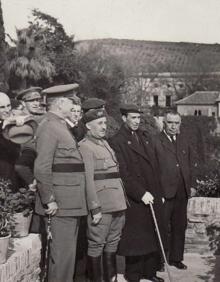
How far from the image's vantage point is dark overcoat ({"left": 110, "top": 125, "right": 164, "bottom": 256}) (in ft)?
15.4

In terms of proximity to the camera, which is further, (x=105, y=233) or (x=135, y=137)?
(x=135, y=137)

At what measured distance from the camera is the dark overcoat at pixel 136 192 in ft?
15.4

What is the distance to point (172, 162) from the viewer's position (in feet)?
17.5

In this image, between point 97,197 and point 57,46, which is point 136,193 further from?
point 57,46

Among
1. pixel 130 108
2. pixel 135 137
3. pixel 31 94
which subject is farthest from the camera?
pixel 31 94

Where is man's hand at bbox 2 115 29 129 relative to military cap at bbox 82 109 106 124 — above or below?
below

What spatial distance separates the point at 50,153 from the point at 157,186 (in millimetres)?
1514

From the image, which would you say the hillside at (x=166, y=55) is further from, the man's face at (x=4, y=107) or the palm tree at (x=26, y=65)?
the man's face at (x=4, y=107)

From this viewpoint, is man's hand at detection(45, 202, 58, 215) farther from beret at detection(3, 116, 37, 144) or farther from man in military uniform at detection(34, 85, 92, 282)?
beret at detection(3, 116, 37, 144)

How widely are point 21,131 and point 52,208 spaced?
0.70 metres

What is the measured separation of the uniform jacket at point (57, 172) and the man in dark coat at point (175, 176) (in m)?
1.54

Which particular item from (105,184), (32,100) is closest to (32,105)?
(32,100)

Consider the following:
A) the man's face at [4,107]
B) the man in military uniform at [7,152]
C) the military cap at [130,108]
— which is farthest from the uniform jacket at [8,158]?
the military cap at [130,108]

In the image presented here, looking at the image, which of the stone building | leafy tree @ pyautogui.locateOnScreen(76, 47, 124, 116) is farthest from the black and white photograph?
the stone building
